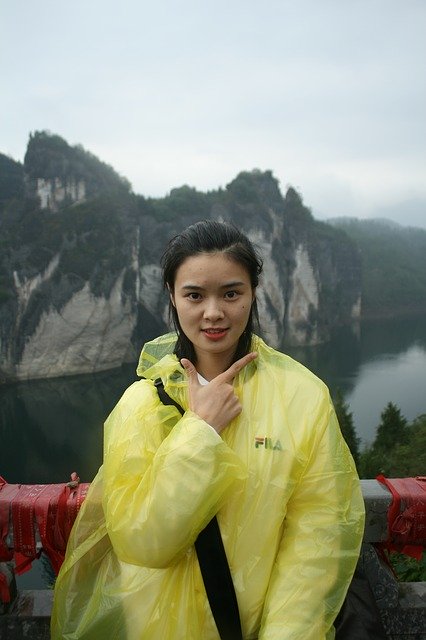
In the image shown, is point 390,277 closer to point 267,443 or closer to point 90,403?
point 90,403

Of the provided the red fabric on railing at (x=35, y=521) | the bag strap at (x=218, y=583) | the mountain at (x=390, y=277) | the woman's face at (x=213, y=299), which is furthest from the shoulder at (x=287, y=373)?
the mountain at (x=390, y=277)

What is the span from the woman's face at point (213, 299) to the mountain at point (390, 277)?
63699 mm

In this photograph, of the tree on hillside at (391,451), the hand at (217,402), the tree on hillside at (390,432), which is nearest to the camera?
the hand at (217,402)

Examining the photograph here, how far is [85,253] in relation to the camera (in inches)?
1357

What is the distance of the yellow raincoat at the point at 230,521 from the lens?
117 cm

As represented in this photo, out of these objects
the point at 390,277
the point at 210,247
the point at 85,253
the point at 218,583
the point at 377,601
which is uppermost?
the point at 85,253

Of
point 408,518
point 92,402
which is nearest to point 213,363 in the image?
point 408,518

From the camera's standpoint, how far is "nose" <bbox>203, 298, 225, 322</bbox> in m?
1.37

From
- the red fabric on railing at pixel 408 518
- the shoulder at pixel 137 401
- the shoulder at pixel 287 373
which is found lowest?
the red fabric on railing at pixel 408 518

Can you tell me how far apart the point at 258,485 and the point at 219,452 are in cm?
16

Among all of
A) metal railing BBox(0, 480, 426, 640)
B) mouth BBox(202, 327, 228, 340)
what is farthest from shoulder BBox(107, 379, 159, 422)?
metal railing BBox(0, 480, 426, 640)

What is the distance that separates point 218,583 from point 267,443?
0.36 meters

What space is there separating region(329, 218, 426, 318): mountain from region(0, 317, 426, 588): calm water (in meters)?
22.1

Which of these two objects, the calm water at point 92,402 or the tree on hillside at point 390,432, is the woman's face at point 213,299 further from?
the calm water at point 92,402
